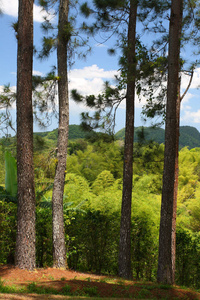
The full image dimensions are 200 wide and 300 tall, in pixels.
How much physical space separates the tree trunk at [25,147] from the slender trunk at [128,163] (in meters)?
2.32

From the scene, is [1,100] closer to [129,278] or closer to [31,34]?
[31,34]

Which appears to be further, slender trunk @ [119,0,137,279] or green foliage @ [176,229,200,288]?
green foliage @ [176,229,200,288]

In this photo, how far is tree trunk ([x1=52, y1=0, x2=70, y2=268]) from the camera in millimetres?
6832

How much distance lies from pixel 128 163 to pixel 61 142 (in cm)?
183

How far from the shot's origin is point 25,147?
610 centimetres

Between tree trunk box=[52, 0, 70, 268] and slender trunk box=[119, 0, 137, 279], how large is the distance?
1.50m

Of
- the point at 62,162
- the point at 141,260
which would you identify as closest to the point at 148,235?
the point at 141,260

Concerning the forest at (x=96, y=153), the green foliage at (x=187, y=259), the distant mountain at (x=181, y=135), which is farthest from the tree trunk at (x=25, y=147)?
the green foliage at (x=187, y=259)

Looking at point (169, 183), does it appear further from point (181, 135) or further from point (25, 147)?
point (181, 135)

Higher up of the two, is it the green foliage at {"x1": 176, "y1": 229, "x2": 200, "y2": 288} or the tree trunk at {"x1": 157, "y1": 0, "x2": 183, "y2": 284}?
the tree trunk at {"x1": 157, "y1": 0, "x2": 183, "y2": 284}

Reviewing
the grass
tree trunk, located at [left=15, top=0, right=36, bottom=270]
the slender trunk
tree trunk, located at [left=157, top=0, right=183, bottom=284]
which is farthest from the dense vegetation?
the grass

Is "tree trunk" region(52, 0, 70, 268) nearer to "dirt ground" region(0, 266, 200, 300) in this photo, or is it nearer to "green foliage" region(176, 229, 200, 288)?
"dirt ground" region(0, 266, 200, 300)

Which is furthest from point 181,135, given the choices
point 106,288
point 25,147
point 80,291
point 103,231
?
point 80,291

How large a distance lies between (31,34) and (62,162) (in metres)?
3.02
